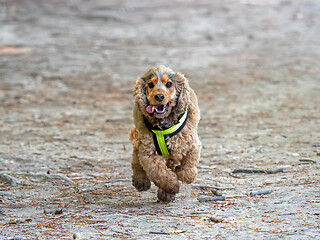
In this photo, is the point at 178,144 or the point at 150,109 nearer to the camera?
the point at 150,109

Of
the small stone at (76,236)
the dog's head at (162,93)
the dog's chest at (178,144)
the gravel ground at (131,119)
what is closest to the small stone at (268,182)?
the gravel ground at (131,119)

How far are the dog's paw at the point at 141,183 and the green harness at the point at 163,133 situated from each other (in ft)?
2.13

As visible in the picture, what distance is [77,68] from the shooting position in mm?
16812

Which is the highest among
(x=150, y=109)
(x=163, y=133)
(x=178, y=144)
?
(x=150, y=109)

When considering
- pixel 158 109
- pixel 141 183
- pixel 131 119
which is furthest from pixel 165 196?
pixel 131 119

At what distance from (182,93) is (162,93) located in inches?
13.1

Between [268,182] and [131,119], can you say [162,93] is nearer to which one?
[268,182]

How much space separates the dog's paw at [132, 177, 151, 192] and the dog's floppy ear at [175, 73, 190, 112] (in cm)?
117

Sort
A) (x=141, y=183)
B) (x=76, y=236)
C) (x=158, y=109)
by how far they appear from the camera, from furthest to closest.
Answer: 1. (x=141, y=183)
2. (x=158, y=109)
3. (x=76, y=236)

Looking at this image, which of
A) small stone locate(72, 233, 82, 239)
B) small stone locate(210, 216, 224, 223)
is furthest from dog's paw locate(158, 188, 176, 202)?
small stone locate(72, 233, 82, 239)

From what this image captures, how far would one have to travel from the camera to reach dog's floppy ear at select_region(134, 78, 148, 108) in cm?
646

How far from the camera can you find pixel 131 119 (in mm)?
11750

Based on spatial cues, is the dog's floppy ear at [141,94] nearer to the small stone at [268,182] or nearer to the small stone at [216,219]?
the small stone at [216,219]

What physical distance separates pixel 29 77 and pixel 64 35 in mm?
5551
